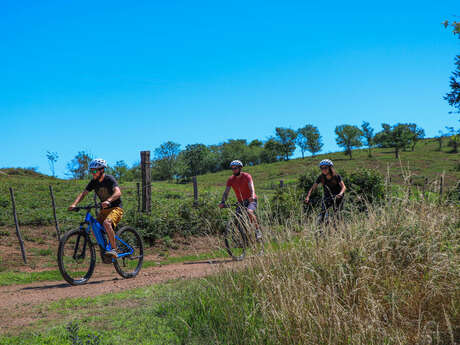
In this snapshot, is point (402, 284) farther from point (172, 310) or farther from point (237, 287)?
point (172, 310)

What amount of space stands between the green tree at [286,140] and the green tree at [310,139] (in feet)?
6.67

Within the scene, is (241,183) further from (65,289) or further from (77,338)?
(77,338)

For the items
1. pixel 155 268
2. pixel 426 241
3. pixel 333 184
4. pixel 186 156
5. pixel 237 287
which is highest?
pixel 186 156

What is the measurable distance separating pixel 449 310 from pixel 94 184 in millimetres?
6211

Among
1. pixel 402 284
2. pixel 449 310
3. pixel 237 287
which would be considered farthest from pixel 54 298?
pixel 449 310

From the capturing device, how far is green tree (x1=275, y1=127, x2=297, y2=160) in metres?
105

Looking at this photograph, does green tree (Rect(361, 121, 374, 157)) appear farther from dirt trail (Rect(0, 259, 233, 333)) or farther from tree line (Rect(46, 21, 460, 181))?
dirt trail (Rect(0, 259, 233, 333))

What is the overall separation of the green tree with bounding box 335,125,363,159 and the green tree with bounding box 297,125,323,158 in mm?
17144

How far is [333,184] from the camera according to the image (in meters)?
8.80

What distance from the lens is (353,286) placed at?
4941mm

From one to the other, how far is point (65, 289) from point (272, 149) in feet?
331

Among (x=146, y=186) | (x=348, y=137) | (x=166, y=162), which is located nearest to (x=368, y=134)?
(x=348, y=137)

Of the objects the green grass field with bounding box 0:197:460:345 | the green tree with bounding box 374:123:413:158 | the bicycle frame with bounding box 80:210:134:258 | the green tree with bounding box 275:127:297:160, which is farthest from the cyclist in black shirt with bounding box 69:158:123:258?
the green tree with bounding box 275:127:297:160

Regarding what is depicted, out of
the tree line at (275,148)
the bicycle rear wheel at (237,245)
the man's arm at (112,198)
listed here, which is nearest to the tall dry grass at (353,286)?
the bicycle rear wheel at (237,245)
